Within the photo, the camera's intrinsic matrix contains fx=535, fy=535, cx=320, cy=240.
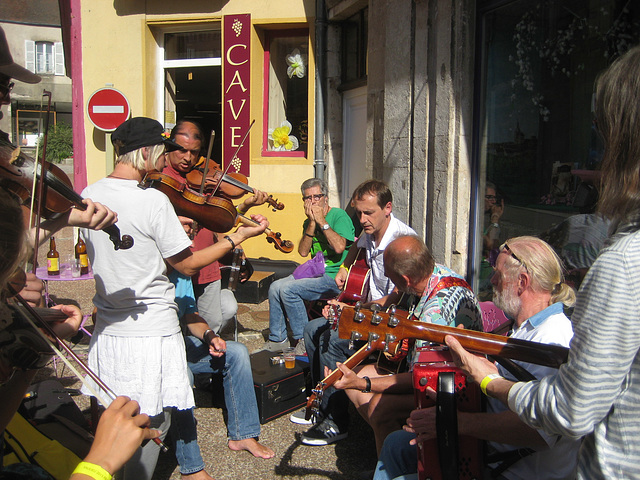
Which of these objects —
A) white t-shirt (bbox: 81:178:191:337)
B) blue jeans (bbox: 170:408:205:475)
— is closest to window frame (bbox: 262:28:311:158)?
blue jeans (bbox: 170:408:205:475)

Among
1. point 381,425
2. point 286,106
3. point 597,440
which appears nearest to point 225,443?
point 381,425

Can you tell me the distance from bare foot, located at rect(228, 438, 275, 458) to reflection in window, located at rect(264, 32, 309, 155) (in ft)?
17.4

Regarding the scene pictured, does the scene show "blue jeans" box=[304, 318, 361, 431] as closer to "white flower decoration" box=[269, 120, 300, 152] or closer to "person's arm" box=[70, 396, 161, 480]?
"person's arm" box=[70, 396, 161, 480]

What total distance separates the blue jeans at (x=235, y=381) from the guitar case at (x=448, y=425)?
1615 millimetres

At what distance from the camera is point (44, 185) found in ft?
6.23

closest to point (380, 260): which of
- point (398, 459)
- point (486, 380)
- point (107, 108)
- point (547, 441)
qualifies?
point (398, 459)

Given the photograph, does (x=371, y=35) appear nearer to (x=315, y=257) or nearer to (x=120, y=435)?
(x=315, y=257)

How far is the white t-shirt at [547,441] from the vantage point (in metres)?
1.90

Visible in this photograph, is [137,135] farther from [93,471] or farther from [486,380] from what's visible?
[486,380]

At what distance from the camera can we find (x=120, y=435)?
1.43 m

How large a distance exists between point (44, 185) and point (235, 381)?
6.33 feet

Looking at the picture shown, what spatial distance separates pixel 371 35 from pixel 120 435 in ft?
17.9

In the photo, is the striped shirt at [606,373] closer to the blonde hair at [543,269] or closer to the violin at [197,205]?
the blonde hair at [543,269]

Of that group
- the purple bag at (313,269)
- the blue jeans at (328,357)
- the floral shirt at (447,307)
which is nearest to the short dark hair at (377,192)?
the blue jeans at (328,357)
